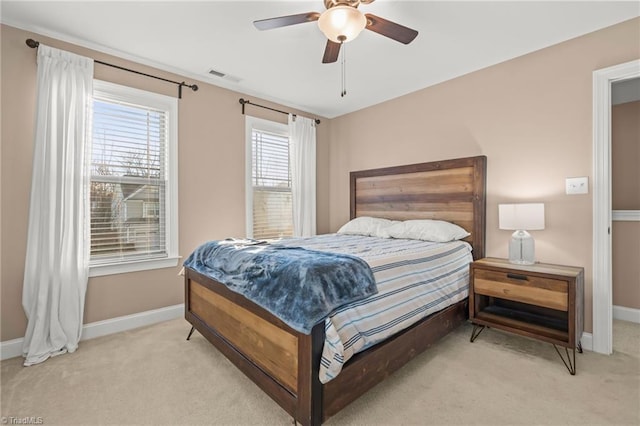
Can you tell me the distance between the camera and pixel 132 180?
2.92 metres

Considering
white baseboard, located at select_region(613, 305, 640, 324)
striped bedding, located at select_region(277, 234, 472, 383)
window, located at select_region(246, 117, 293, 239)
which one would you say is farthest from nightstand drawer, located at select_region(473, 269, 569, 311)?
window, located at select_region(246, 117, 293, 239)

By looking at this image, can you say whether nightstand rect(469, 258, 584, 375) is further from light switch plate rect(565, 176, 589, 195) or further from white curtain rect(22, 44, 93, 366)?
white curtain rect(22, 44, 93, 366)

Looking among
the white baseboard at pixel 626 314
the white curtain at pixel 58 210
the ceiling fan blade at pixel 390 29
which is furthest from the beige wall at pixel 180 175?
the white baseboard at pixel 626 314

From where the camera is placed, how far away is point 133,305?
114 inches

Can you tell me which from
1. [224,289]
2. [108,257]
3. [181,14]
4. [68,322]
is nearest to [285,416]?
[224,289]

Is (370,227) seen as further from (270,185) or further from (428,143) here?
(270,185)

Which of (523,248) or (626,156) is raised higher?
(626,156)

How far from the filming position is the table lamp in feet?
7.95

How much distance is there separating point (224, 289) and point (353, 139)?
3.07m

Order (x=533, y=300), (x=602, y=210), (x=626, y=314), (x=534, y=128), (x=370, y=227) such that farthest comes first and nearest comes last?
(x=370, y=227) < (x=626, y=314) < (x=534, y=128) < (x=602, y=210) < (x=533, y=300)

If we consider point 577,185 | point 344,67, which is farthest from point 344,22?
point 577,185

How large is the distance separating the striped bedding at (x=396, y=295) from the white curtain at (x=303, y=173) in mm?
1342

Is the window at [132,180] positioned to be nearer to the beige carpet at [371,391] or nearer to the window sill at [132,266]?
the window sill at [132,266]

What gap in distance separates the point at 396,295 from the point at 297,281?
743 millimetres
